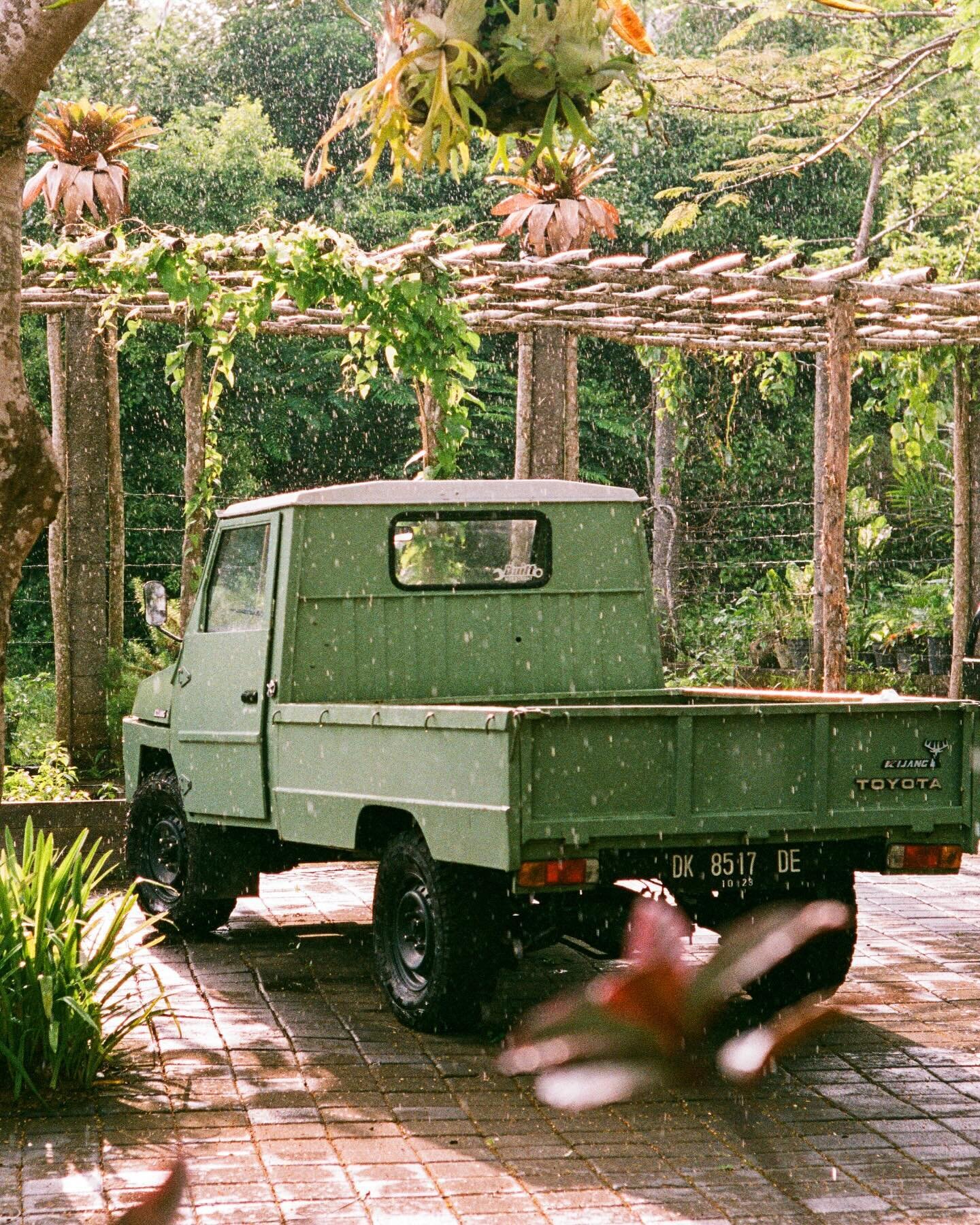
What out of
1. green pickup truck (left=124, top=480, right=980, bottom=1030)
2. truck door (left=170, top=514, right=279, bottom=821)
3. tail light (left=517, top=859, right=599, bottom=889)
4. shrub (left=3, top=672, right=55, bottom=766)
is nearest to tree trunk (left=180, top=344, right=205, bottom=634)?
shrub (left=3, top=672, right=55, bottom=766)

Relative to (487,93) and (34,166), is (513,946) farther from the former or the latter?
(34,166)

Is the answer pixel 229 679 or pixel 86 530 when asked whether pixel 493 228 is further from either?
pixel 229 679

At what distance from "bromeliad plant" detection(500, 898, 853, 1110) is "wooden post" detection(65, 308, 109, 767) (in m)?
12.2

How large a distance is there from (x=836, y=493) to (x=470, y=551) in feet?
18.7

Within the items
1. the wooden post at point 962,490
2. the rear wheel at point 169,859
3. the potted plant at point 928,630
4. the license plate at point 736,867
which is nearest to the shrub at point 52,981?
the license plate at point 736,867

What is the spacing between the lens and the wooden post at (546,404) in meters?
13.8

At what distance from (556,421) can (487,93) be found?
40.1 ft

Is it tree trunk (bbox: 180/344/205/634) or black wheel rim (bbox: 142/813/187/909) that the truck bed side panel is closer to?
black wheel rim (bbox: 142/813/187/909)

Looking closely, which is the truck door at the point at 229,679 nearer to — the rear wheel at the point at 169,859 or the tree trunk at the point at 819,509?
the rear wheel at the point at 169,859

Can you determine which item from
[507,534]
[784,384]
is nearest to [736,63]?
[784,384]

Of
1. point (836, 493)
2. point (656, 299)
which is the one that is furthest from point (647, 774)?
point (836, 493)

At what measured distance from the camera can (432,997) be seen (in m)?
6.21

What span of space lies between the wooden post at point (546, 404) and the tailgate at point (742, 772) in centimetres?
751

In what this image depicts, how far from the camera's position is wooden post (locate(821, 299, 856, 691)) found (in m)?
12.7
